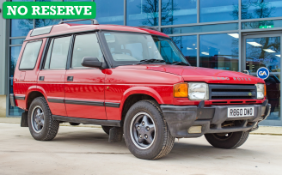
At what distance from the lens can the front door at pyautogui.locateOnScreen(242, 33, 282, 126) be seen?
1098cm

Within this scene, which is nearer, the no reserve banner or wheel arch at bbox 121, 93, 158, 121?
wheel arch at bbox 121, 93, 158, 121

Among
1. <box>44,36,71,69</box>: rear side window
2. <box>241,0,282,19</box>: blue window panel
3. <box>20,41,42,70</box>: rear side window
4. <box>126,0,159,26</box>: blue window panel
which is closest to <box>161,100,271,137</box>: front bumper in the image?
<box>44,36,71,69</box>: rear side window

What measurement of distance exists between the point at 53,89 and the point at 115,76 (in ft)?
5.79

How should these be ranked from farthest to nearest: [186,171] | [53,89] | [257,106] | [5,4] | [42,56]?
1. [5,4]
2. [42,56]
3. [53,89]
4. [257,106]
5. [186,171]

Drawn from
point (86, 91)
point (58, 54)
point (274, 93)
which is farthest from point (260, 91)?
point (274, 93)

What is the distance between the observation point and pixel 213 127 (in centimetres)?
506

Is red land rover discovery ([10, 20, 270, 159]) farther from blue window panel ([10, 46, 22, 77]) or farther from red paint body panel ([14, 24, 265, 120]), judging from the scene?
blue window panel ([10, 46, 22, 77])

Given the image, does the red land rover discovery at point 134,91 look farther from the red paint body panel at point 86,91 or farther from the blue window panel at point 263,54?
the blue window panel at point 263,54

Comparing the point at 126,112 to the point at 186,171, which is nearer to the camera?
the point at 186,171

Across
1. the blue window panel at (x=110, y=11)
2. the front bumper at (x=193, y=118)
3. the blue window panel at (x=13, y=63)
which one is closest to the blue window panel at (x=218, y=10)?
the blue window panel at (x=110, y=11)

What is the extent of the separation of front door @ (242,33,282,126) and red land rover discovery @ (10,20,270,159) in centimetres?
519

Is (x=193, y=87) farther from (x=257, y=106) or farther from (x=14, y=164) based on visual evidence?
(x=14, y=164)

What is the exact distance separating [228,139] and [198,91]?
70.7 inches

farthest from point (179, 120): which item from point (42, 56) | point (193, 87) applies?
point (42, 56)
